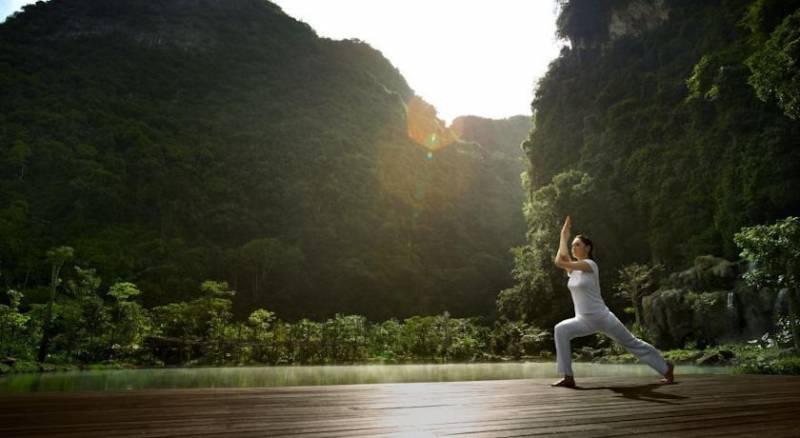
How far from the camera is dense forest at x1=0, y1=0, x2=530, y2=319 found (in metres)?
49.6

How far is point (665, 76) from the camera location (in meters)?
40.0

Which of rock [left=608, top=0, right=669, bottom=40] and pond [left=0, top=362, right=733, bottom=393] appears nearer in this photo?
pond [left=0, top=362, right=733, bottom=393]

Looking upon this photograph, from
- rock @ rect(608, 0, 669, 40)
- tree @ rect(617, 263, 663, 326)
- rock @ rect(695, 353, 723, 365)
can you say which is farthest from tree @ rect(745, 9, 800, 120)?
rock @ rect(608, 0, 669, 40)

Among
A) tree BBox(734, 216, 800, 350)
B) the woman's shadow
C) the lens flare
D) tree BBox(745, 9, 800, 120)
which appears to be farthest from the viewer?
the lens flare

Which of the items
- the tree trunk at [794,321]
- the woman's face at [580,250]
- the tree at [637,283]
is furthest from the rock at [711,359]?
the woman's face at [580,250]

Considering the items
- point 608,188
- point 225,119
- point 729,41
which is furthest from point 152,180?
point 729,41

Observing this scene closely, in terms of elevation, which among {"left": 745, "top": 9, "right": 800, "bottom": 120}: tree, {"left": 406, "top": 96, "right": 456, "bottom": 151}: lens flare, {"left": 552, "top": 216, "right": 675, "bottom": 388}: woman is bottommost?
{"left": 552, "top": 216, "right": 675, "bottom": 388}: woman

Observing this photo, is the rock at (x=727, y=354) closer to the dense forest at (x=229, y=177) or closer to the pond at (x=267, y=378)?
the pond at (x=267, y=378)

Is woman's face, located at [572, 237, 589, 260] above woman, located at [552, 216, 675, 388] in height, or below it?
above

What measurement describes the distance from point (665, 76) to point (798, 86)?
2202 centimetres

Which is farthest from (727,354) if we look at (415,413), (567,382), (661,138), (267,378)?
(415,413)

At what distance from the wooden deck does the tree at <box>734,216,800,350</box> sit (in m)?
16.0

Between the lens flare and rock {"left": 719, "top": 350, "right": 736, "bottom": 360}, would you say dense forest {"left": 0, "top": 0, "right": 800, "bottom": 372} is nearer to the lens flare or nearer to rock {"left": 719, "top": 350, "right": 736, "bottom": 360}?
rock {"left": 719, "top": 350, "right": 736, "bottom": 360}

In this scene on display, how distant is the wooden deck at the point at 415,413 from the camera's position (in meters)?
2.22
